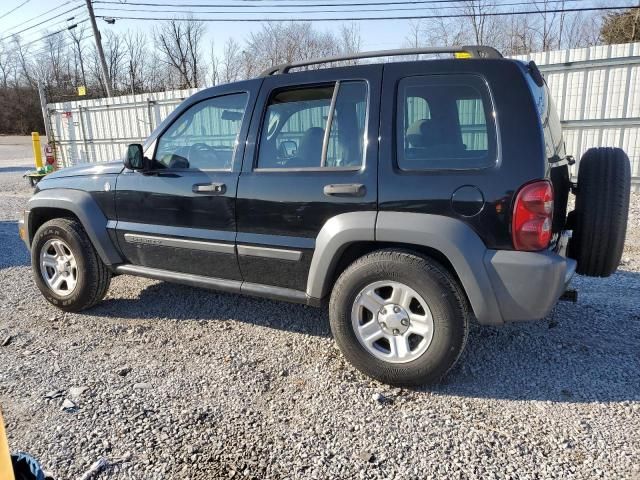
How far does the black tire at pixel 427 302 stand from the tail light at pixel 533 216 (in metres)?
0.44

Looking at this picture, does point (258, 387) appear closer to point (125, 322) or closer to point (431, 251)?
point (431, 251)

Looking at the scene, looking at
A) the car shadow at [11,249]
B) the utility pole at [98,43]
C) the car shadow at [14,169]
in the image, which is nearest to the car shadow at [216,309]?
the car shadow at [11,249]

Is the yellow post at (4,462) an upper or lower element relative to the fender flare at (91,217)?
lower

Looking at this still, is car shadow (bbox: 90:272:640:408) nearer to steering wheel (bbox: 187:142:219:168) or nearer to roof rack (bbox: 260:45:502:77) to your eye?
steering wheel (bbox: 187:142:219:168)

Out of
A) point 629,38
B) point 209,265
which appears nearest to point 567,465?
point 209,265

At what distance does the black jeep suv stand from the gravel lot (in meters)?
0.37

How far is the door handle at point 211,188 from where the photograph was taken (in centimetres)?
321

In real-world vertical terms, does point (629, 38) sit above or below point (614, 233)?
above

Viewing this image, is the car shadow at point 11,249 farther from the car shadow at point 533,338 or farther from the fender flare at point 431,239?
the fender flare at point 431,239

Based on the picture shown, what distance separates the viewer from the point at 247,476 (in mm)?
2123

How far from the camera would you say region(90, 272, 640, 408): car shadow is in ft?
9.11

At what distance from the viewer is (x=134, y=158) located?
348 cm

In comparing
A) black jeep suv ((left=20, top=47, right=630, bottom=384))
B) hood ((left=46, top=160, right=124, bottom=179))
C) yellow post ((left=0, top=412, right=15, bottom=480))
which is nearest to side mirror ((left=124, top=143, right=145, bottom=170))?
black jeep suv ((left=20, top=47, right=630, bottom=384))

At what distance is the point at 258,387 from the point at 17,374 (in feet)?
5.25
